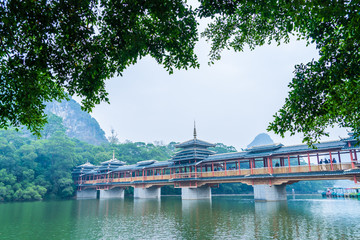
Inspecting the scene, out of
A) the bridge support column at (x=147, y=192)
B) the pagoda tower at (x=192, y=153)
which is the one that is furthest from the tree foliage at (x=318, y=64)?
the bridge support column at (x=147, y=192)

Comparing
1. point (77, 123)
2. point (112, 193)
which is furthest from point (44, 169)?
point (77, 123)

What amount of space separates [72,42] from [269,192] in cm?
2363

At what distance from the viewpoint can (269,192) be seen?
81.9ft

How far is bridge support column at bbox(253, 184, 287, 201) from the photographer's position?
81.9ft

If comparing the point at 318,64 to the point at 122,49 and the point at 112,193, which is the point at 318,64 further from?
the point at 112,193

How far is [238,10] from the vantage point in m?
6.79

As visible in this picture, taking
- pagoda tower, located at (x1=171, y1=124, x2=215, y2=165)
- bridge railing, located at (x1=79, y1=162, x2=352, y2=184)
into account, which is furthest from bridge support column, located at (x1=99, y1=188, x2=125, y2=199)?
pagoda tower, located at (x1=171, y1=124, x2=215, y2=165)

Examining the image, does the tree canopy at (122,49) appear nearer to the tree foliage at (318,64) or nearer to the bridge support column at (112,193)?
the tree foliage at (318,64)

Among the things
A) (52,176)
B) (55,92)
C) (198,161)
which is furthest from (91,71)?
(52,176)

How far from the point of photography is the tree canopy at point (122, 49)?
539cm

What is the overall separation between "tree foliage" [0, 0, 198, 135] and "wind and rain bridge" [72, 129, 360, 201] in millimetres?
18079

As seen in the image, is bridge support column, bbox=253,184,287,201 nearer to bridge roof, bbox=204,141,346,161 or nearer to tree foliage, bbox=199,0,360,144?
bridge roof, bbox=204,141,346,161

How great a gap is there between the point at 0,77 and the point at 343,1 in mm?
6822

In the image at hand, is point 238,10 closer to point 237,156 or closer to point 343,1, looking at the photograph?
point 343,1
